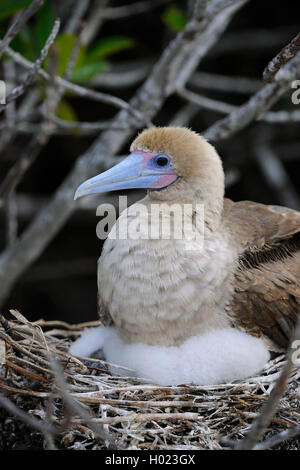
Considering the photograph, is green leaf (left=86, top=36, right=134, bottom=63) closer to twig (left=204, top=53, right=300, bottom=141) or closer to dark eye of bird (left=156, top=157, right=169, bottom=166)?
twig (left=204, top=53, right=300, bottom=141)

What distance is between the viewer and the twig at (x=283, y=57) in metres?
2.59

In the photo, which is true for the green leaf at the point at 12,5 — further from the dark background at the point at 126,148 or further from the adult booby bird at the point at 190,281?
the dark background at the point at 126,148

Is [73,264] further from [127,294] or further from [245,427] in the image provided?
[245,427]

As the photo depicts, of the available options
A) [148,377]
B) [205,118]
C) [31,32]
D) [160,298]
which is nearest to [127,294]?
[160,298]

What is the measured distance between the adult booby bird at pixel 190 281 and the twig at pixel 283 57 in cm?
52

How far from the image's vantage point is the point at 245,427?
269 cm

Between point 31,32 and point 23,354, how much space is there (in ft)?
7.02

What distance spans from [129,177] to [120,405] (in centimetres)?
106

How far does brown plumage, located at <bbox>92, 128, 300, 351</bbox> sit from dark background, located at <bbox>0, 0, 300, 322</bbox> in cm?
220

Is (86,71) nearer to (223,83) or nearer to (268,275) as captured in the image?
(223,83)

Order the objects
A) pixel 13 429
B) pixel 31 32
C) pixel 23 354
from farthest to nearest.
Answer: pixel 31 32
pixel 23 354
pixel 13 429

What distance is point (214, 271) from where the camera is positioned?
3045mm

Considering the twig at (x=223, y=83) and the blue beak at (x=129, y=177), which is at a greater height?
the twig at (x=223, y=83)

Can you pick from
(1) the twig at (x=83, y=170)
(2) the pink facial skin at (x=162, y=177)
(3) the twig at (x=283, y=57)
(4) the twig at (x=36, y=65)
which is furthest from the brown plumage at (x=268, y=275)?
(4) the twig at (x=36, y=65)
